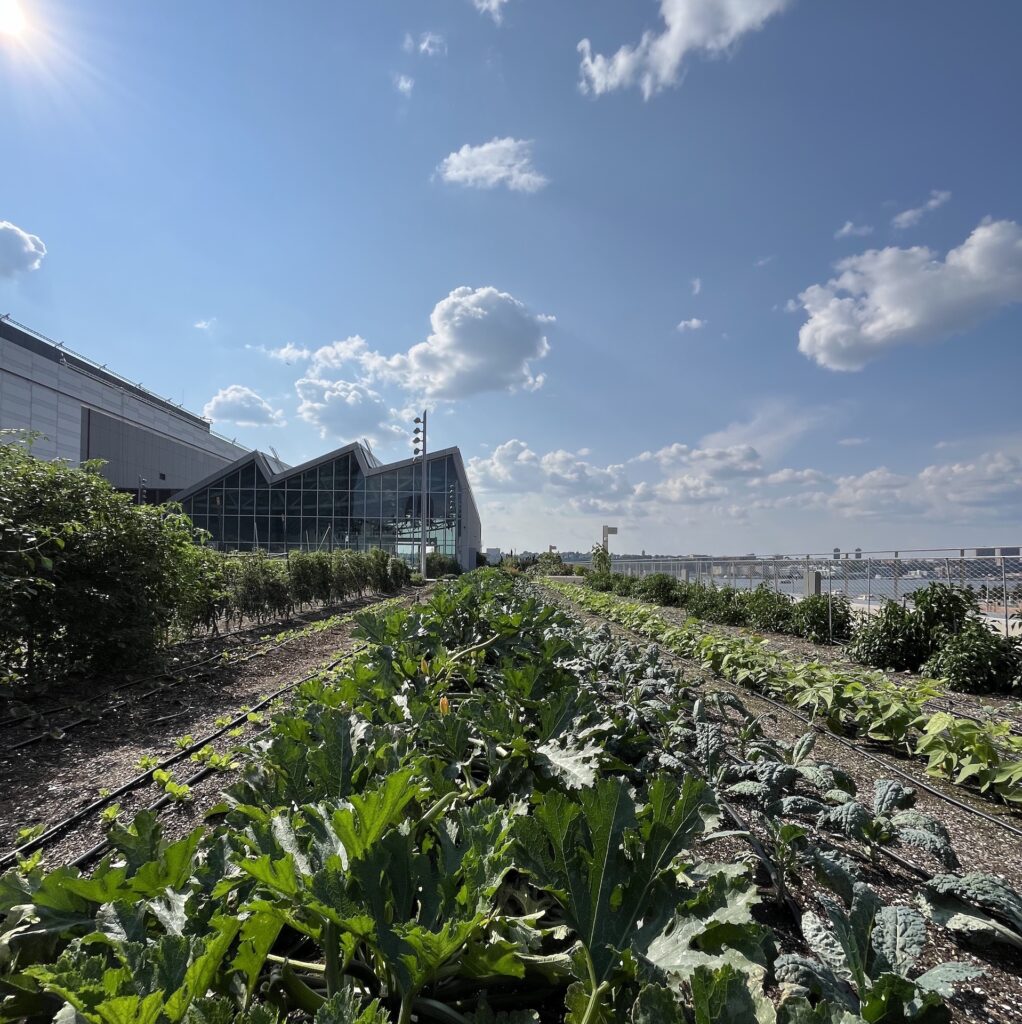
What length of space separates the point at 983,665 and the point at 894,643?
1652 mm

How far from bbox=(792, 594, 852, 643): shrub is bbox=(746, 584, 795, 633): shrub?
35 cm

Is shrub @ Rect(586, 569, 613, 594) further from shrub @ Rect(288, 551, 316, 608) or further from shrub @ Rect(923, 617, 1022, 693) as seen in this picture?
shrub @ Rect(923, 617, 1022, 693)

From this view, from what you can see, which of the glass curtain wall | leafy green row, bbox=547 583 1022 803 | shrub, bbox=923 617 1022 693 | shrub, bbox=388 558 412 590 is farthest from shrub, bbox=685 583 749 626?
the glass curtain wall

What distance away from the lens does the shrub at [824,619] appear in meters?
11.7

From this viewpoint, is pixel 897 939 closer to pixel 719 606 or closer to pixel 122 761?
pixel 122 761

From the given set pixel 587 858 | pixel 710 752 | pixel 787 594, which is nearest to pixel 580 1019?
pixel 587 858

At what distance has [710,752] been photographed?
88.7 inches

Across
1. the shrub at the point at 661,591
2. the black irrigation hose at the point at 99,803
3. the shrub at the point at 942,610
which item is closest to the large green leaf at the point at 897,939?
the black irrigation hose at the point at 99,803

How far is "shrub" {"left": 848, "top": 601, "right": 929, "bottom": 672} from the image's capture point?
9078 millimetres

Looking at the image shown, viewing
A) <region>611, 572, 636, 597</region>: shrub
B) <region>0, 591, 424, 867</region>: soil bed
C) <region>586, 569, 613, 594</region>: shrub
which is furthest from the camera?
<region>586, 569, 613, 594</region>: shrub

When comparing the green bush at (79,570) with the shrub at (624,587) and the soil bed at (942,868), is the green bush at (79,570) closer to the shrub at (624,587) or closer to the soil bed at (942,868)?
the soil bed at (942,868)

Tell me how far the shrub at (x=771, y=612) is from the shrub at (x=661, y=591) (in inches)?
237

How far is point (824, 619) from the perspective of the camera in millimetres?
11992

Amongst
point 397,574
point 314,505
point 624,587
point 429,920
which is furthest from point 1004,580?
point 314,505
